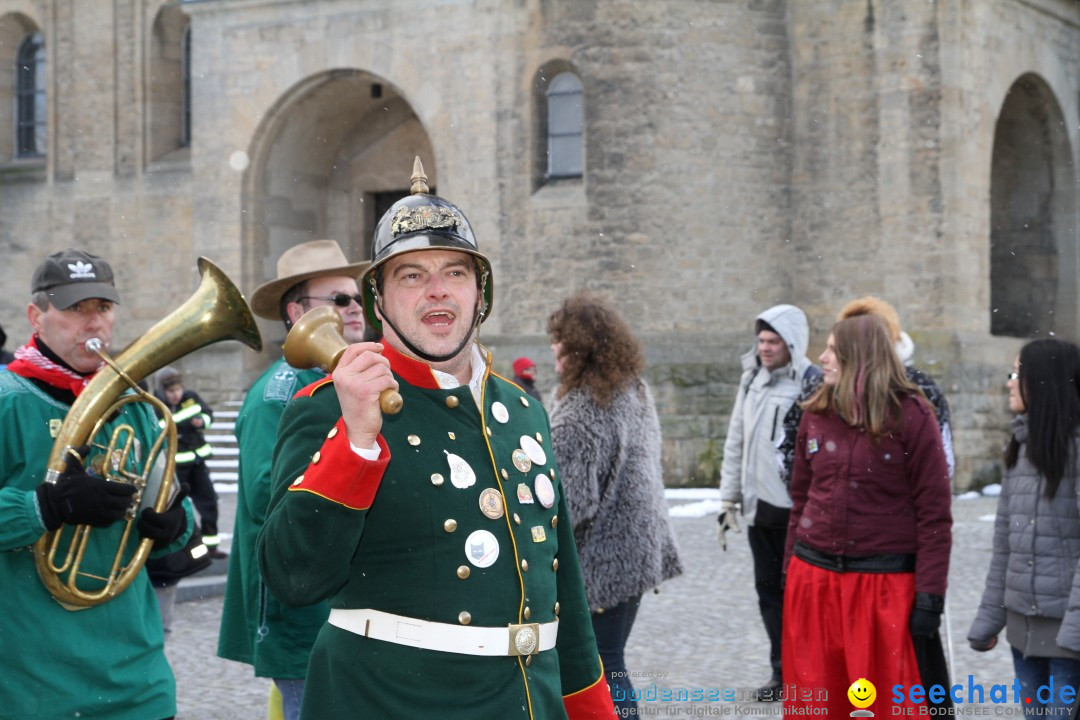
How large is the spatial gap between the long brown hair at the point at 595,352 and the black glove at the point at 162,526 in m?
1.84

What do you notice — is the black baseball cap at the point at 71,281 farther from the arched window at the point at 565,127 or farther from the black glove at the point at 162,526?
the arched window at the point at 565,127

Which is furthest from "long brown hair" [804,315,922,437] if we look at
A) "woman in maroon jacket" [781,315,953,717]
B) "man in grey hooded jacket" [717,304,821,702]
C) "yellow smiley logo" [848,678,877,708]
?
"man in grey hooded jacket" [717,304,821,702]

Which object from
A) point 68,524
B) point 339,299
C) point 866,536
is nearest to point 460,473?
point 68,524

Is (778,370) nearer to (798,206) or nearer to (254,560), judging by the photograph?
(254,560)

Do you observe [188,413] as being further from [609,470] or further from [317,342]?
[317,342]

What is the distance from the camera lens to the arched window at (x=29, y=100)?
26469 millimetres

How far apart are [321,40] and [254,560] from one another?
697 inches

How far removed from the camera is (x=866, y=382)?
226 inches

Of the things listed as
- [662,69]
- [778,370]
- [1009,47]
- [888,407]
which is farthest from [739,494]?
[1009,47]

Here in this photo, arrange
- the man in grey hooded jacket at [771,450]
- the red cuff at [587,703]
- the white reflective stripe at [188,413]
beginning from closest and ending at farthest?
→ the red cuff at [587,703]
the man in grey hooded jacket at [771,450]
the white reflective stripe at [188,413]

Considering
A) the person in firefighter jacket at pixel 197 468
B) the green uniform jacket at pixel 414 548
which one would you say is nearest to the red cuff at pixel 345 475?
the green uniform jacket at pixel 414 548

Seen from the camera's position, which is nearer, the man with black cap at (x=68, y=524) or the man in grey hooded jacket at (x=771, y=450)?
the man with black cap at (x=68, y=524)

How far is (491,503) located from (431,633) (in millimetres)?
304

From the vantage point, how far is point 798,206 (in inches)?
789
